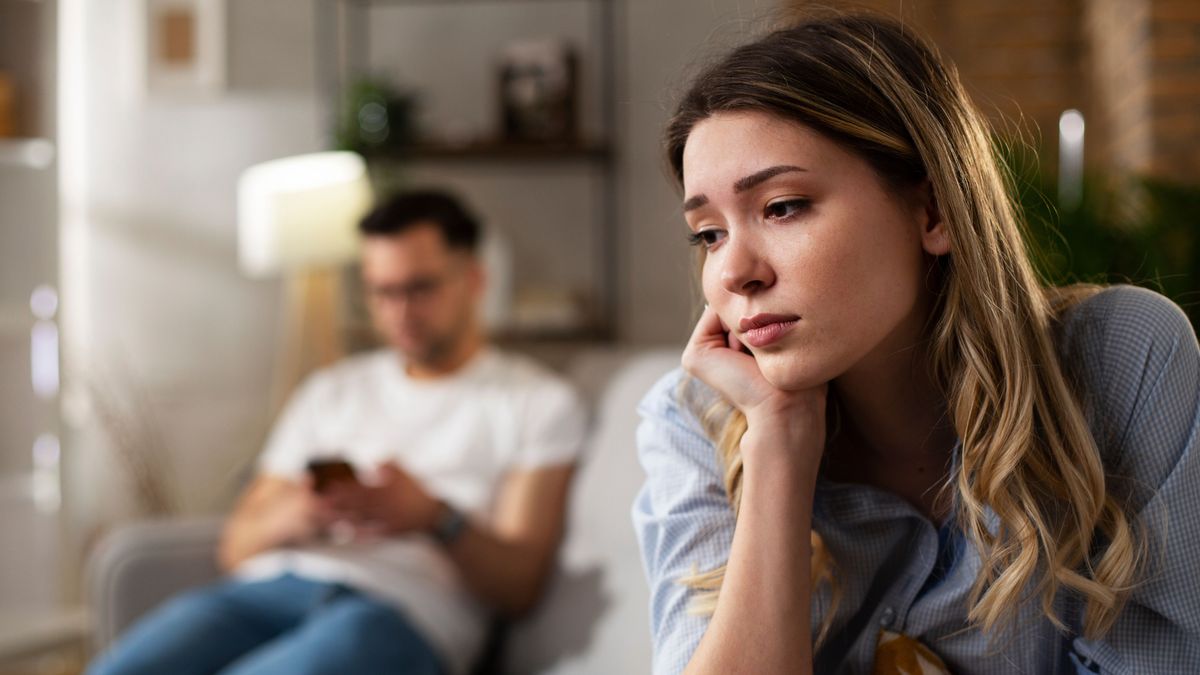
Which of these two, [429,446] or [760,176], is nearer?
[760,176]

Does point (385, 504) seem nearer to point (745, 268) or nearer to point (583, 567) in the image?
point (583, 567)

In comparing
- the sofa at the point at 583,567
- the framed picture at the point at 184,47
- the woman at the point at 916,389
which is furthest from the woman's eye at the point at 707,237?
the framed picture at the point at 184,47

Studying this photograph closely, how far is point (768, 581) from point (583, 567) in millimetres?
1085

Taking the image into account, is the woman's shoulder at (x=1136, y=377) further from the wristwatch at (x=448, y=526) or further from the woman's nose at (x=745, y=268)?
the wristwatch at (x=448, y=526)

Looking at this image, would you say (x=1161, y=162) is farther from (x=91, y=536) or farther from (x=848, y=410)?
(x=91, y=536)

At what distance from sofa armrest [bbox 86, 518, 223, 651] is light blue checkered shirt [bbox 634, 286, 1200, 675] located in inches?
60.8

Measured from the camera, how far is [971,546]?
1.04 metres

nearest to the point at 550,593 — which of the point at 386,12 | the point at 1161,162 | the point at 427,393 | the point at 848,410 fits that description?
the point at 427,393

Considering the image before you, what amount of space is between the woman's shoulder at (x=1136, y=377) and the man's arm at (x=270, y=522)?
1484 mm

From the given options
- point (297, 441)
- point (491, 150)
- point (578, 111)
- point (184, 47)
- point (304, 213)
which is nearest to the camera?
point (297, 441)

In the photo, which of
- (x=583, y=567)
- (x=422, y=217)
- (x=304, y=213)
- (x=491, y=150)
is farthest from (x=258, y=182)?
(x=583, y=567)

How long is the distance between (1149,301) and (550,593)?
138cm

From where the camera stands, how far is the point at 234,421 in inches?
152

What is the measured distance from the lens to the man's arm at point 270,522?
226cm
